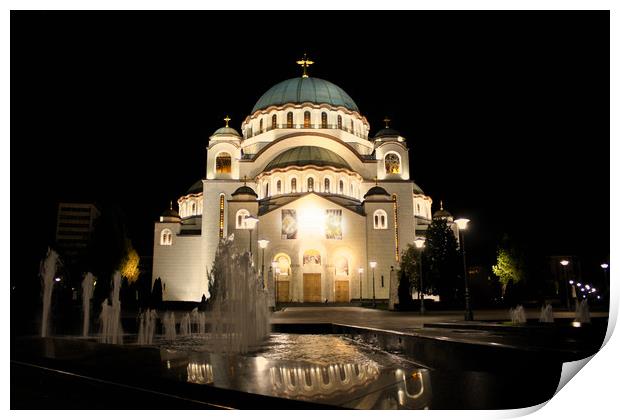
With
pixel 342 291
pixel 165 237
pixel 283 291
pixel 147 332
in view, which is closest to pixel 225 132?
pixel 165 237

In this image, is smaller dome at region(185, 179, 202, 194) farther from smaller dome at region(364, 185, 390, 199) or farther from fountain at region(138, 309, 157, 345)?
fountain at region(138, 309, 157, 345)

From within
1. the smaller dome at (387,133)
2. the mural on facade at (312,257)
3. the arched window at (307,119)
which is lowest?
the mural on facade at (312,257)

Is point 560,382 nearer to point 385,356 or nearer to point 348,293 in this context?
point 385,356

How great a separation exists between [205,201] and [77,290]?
1345 centimetres

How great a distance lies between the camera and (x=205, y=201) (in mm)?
38781

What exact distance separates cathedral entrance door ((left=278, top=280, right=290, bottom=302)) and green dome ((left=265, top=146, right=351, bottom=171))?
29.8 feet

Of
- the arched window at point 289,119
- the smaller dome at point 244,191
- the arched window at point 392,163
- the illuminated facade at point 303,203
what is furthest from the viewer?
the arched window at point 289,119

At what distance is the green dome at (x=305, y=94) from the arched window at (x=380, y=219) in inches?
489

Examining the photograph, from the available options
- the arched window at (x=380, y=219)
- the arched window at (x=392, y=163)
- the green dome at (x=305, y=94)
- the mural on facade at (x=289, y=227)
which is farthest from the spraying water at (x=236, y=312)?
the green dome at (x=305, y=94)

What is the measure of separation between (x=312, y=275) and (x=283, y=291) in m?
2.35

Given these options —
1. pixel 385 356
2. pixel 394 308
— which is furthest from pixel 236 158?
pixel 385 356

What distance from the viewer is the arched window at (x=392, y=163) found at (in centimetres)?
4028

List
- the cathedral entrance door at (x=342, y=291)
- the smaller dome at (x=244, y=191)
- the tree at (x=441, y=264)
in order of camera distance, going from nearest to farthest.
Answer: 1. the tree at (x=441, y=264)
2. the cathedral entrance door at (x=342, y=291)
3. the smaller dome at (x=244, y=191)

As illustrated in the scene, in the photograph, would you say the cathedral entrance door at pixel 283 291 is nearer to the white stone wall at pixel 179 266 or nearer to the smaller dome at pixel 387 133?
the white stone wall at pixel 179 266
